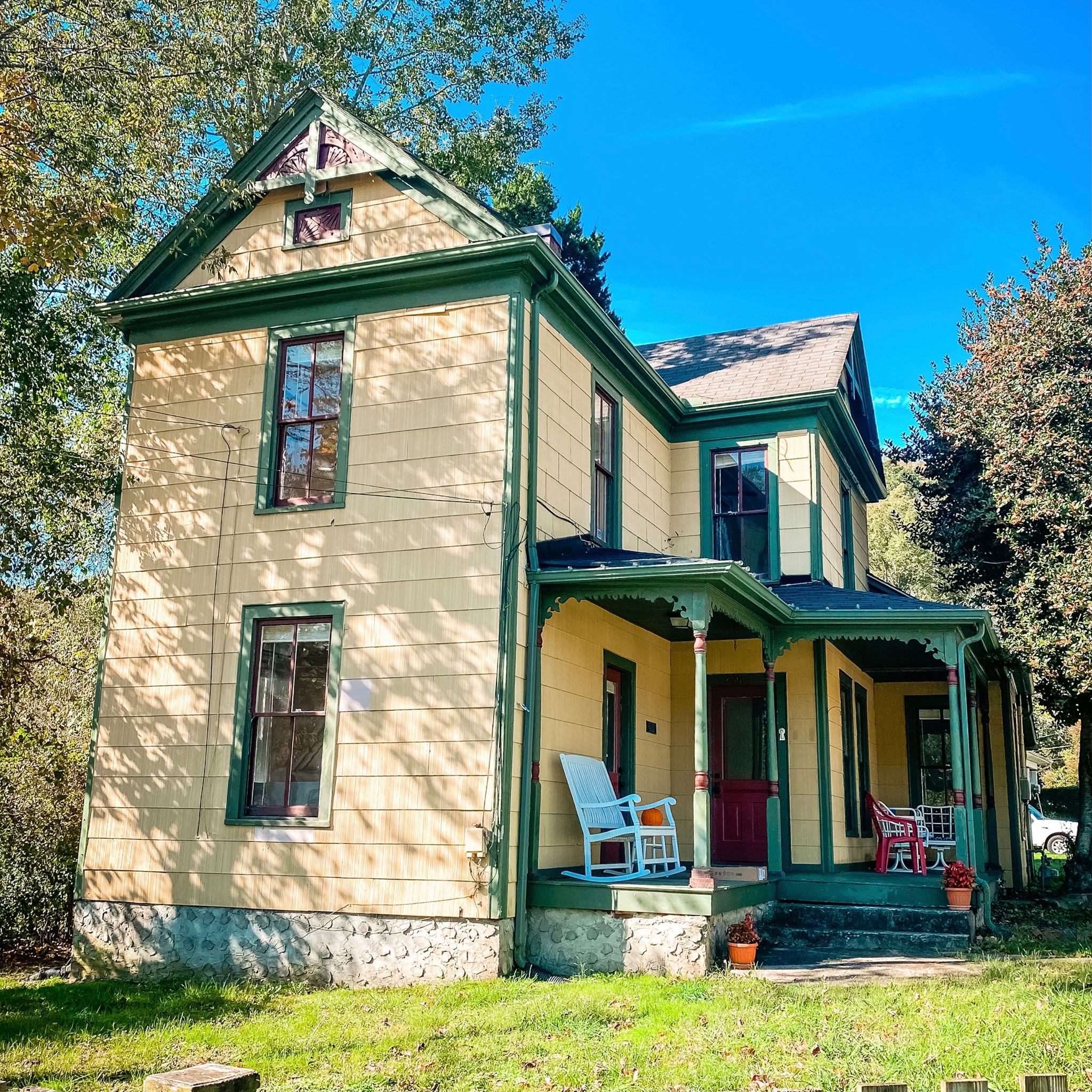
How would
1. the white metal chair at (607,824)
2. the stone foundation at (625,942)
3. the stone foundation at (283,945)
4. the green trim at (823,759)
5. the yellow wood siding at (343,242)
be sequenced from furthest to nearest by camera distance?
1. the green trim at (823,759)
2. the yellow wood siding at (343,242)
3. the white metal chair at (607,824)
4. the stone foundation at (283,945)
5. the stone foundation at (625,942)

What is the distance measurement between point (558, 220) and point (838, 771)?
1742cm

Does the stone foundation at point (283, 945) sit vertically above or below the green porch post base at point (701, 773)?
below

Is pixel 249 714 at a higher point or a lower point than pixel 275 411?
lower

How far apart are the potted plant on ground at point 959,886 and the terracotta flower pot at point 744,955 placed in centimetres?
273

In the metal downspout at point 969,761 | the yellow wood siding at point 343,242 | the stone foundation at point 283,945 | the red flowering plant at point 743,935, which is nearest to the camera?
the stone foundation at point 283,945

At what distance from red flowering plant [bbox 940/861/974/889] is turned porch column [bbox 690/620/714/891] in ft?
9.59

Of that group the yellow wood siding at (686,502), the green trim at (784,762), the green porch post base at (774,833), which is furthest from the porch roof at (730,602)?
the green porch post base at (774,833)

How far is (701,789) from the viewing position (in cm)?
911

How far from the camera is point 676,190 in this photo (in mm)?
39656

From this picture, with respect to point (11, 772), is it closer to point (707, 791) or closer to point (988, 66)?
point (707, 791)

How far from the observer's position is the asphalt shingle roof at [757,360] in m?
14.1

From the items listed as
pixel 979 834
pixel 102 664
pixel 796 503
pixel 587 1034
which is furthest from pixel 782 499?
pixel 587 1034

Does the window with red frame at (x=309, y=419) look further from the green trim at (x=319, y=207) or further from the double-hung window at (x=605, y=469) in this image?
the double-hung window at (x=605, y=469)

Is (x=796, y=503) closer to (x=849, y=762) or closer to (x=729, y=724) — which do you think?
(x=729, y=724)
